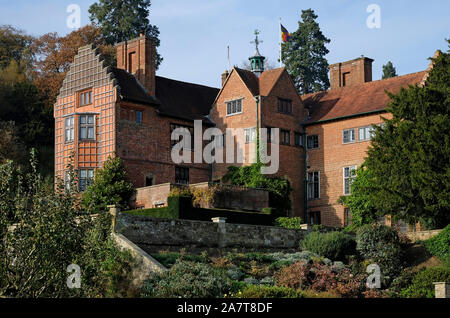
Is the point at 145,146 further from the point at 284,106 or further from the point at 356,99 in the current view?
the point at 356,99

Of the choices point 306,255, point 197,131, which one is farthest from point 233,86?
point 306,255

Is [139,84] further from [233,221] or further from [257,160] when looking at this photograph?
[233,221]

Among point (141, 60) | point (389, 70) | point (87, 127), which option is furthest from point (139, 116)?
point (389, 70)

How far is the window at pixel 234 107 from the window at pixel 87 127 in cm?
854

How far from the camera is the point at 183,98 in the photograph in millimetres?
51125

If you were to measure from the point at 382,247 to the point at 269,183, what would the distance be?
10.5m

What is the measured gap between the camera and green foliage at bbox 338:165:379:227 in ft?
146

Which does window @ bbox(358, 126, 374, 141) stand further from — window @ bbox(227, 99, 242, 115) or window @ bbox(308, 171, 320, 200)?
window @ bbox(227, 99, 242, 115)

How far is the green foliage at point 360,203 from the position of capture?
4450cm

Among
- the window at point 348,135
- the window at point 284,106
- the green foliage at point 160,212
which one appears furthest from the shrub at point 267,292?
the window at point 284,106

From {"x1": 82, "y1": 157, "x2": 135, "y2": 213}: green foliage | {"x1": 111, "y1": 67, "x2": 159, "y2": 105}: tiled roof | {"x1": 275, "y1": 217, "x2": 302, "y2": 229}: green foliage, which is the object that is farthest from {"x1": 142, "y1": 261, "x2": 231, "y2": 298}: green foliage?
{"x1": 111, "y1": 67, "x2": 159, "y2": 105}: tiled roof

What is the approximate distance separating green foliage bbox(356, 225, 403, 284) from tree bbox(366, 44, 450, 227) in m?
1.85
